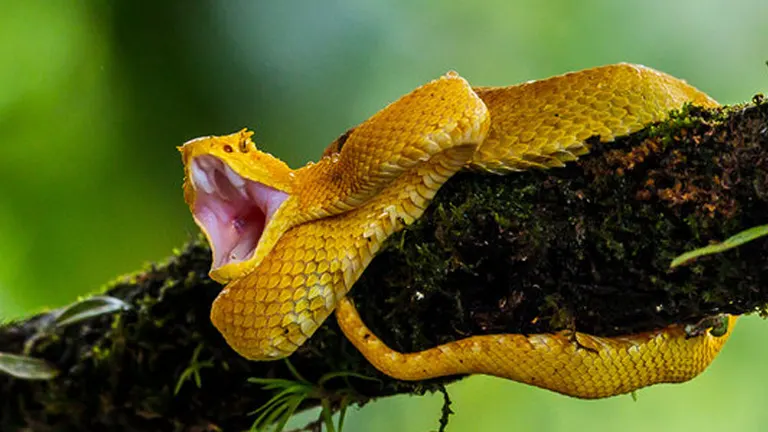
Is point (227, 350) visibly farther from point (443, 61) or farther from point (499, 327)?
point (443, 61)

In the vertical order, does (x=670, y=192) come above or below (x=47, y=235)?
below

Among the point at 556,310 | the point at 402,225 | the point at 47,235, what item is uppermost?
the point at 47,235

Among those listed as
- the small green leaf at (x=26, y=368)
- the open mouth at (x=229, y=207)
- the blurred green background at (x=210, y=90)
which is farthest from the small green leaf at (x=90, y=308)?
the blurred green background at (x=210, y=90)

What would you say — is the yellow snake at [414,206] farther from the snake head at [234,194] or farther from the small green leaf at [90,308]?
the small green leaf at [90,308]

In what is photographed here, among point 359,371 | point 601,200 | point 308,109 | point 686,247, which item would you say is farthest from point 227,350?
point 308,109

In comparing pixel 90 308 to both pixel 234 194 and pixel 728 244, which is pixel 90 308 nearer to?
pixel 234 194

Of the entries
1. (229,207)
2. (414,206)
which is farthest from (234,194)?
(414,206)
